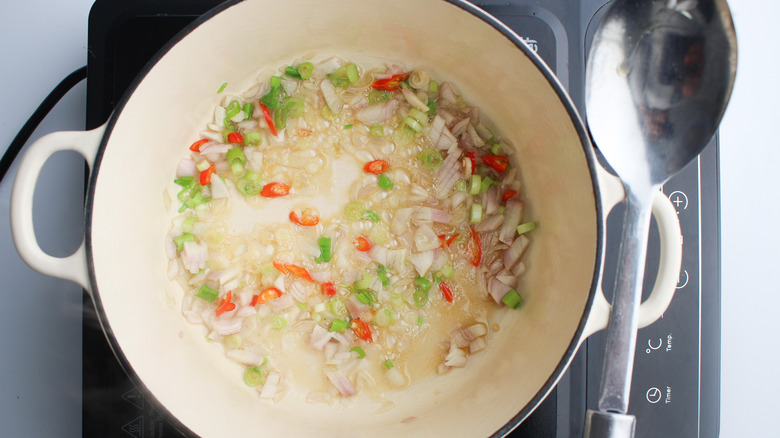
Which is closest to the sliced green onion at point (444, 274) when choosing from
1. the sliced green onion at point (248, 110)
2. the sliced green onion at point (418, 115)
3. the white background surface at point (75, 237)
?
the sliced green onion at point (418, 115)

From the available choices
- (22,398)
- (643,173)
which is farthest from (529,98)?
(22,398)

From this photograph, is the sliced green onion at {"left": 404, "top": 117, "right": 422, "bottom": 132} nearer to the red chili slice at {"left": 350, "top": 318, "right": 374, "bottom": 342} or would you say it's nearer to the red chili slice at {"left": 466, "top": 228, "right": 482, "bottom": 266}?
the red chili slice at {"left": 466, "top": 228, "right": 482, "bottom": 266}

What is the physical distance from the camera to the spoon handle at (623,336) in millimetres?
842

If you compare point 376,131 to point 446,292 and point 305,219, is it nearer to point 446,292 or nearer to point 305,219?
point 305,219

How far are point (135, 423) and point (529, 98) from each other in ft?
3.20

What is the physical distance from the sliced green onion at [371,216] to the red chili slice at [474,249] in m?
0.21

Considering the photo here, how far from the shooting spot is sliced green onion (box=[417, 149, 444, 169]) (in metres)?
1.11

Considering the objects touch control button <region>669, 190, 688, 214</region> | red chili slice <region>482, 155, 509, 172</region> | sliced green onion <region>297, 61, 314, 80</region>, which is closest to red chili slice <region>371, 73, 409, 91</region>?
sliced green onion <region>297, 61, 314, 80</region>

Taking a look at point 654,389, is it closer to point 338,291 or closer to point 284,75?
point 338,291

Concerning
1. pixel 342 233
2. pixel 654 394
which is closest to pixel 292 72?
pixel 342 233

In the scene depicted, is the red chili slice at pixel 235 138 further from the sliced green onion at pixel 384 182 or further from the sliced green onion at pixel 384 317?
the sliced green onion at pixel 384 317

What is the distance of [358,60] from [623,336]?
77cm

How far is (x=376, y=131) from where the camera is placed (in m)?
1.12

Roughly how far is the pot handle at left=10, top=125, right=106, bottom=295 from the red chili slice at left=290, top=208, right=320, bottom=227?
395 millimetres
